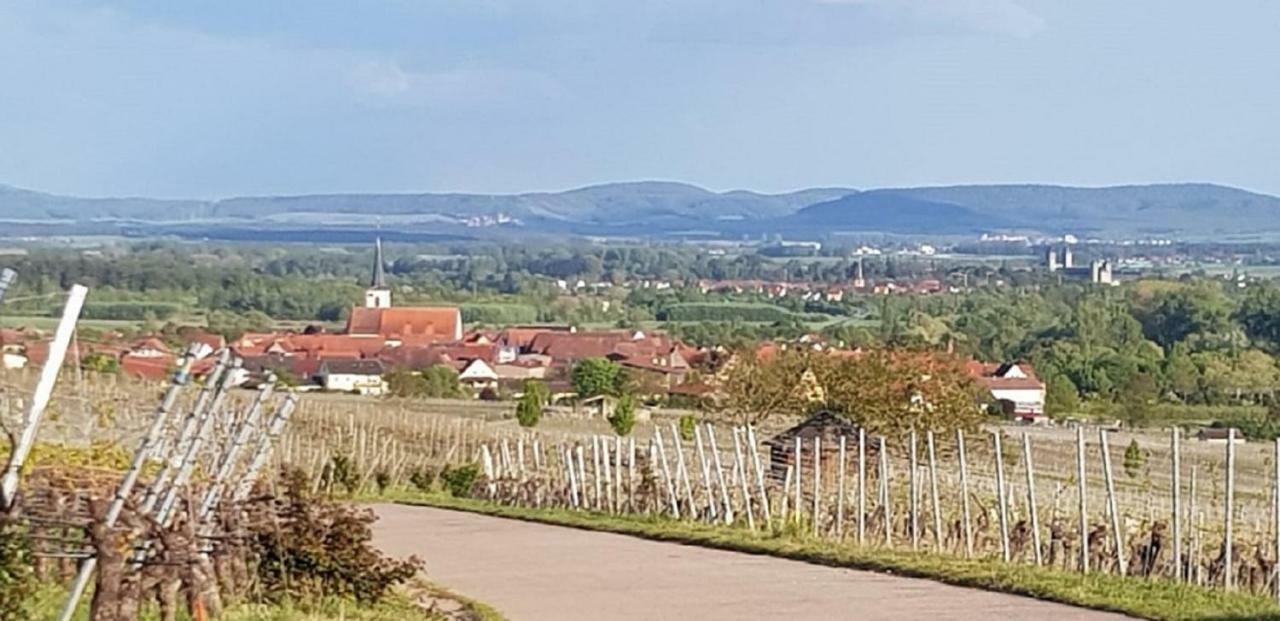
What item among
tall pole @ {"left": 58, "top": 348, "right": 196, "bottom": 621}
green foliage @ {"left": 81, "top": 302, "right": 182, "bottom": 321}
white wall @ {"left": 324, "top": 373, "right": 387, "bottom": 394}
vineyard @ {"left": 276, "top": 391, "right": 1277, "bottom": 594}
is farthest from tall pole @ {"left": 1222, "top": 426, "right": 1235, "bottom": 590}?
white wall @ {"left": 324, "top": 373, "right": 387, "bottom": 394}

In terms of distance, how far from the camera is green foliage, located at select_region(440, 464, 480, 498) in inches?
1144

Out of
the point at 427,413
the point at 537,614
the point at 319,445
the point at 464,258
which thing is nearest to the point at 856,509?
the point at 537,614

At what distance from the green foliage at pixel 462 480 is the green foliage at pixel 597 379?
25.1 meters

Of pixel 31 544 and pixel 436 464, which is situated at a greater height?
pixel 31 544

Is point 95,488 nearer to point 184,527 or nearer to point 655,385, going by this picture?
point 184,527

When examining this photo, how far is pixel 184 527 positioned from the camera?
11.1m

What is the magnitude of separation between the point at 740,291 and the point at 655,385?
74946 millimetres

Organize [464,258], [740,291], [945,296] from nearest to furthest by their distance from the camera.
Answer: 1. [945,296]
2. [740,291]
3. [464,258]

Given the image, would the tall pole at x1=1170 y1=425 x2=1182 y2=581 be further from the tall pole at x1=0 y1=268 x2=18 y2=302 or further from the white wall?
the white wall

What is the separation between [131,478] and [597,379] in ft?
153

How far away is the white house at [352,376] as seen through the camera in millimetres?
56188

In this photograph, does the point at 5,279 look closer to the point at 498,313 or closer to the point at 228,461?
the point at 228,461

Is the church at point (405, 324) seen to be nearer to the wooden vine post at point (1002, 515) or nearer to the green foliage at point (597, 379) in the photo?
the green foliage at point (597, 379)

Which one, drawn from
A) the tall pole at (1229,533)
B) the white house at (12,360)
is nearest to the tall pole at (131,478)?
the white house at (12,360)
